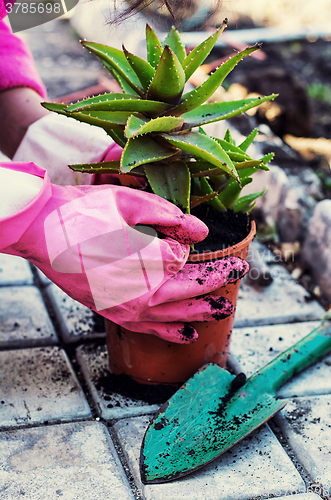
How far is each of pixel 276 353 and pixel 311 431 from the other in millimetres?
354

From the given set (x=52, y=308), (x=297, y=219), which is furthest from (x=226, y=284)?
(x=297, y=219)

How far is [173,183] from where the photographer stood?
1297 millimetres

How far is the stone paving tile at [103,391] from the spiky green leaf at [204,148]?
773mm

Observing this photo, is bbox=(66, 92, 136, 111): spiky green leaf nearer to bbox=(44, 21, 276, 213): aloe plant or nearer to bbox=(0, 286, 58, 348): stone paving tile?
bbox=(44, 21, 276, 213): aloe plant

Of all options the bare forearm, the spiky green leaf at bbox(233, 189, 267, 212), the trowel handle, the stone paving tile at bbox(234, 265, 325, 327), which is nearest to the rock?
the stone paving tile at bbox(234, 265, 325, 327)

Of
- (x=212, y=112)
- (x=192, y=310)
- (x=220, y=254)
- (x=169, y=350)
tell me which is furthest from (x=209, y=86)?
(x=169, y=350)

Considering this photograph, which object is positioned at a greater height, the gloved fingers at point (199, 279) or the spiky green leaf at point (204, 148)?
the spiky green leaf at point (204, 148)

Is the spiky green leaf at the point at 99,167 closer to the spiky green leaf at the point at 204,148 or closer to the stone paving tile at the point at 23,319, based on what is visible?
the spiky green leaf at the point at 204,148

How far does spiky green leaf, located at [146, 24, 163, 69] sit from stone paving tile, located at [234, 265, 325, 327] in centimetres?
104

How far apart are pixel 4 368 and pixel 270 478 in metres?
0.91

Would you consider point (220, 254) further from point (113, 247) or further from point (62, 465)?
point (62, 465)

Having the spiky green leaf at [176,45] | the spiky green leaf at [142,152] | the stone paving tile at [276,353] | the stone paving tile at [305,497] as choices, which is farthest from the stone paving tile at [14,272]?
the stone paving tile at [305,497]

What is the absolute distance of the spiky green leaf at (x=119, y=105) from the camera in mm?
1191

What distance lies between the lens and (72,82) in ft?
15.6
